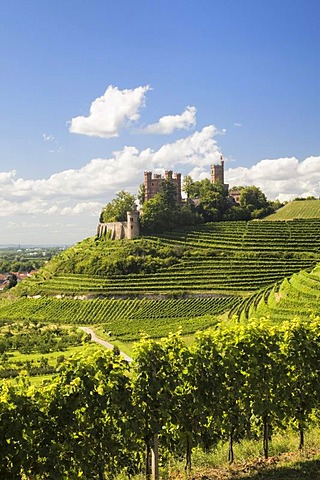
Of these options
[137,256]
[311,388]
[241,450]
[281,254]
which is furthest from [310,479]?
[137,256]

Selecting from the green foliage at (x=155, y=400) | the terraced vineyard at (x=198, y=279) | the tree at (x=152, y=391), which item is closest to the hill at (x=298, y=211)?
the terraced vineyard at (x=198, y=279)

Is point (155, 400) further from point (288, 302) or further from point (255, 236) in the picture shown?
point (255, 236)

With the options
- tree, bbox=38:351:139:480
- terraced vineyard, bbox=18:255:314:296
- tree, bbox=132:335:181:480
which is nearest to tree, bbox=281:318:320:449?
tree, bbox=132:335:181:480

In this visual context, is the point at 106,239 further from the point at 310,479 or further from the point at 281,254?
the point at 310,479

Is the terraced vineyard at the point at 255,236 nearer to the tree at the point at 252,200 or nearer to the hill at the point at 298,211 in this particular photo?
the hill at the point at 298,211

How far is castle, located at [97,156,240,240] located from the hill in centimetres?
1361

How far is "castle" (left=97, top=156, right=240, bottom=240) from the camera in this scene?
10200 centimetres

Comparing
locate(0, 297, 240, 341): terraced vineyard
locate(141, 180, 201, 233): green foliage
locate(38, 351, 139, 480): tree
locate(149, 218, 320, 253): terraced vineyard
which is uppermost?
locate(141, 180, 201, 233): green foliage

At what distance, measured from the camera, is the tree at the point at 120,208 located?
11086 cm

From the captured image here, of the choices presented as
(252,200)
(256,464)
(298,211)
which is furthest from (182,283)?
(256,464)

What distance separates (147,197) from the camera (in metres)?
122

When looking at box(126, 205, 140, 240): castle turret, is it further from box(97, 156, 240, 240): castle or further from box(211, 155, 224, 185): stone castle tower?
box(211, 155, 224, 185): stone castle tower

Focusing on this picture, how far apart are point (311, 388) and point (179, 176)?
4203 inches

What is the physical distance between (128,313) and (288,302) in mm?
27530
